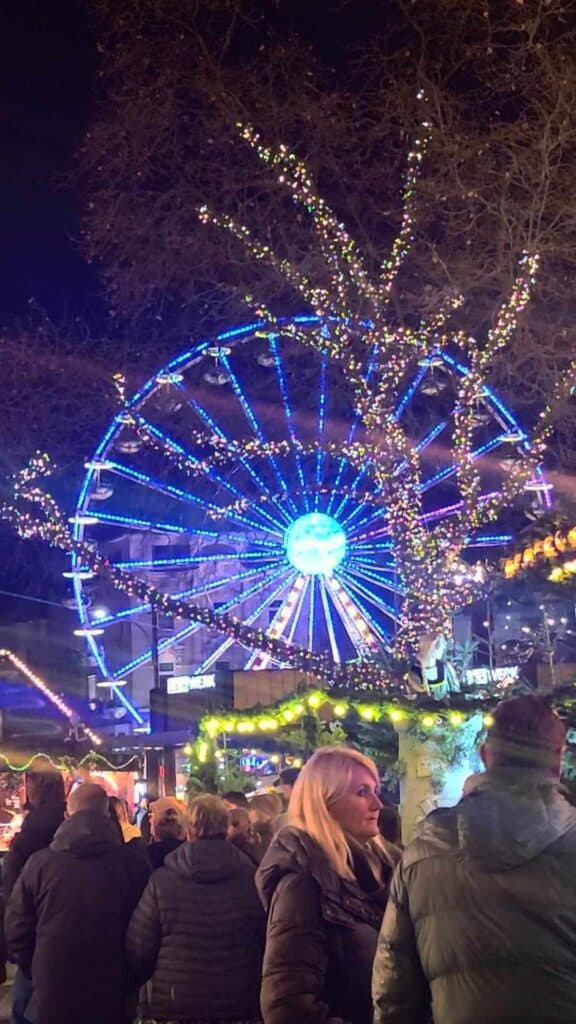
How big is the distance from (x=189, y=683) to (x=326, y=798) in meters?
26.4

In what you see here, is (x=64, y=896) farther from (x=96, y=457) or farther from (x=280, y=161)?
(x=96, y=457)

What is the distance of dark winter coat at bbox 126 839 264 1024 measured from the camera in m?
3.85

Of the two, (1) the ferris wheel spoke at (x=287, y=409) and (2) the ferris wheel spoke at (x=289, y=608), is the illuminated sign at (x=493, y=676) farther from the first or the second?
(1) the ferris wheel spoke at (x=287, y=409)

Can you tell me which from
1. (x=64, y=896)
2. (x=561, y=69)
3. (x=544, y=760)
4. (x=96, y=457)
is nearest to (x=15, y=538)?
(x=96, y=457)

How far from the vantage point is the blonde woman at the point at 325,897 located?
305 cm

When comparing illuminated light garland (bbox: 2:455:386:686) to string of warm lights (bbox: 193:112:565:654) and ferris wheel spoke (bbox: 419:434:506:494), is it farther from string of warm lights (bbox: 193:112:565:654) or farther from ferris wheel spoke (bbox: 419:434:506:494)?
ferris wheel spoke (bbox: 419:434:506:494)

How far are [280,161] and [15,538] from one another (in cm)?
2486

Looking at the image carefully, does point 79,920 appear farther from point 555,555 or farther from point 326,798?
point 555,555

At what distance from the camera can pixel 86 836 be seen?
186 inches

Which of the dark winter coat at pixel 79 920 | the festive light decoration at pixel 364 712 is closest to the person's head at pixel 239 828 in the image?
the dark winter coat at pixel 79 920

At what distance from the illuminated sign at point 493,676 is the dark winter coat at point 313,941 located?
563 cm

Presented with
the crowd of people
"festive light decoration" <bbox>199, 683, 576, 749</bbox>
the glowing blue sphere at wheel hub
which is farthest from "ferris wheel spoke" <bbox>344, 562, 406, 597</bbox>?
the crowd of people

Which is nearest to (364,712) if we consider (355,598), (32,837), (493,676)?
(493,676)

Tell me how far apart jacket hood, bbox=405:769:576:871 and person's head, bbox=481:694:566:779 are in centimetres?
3
